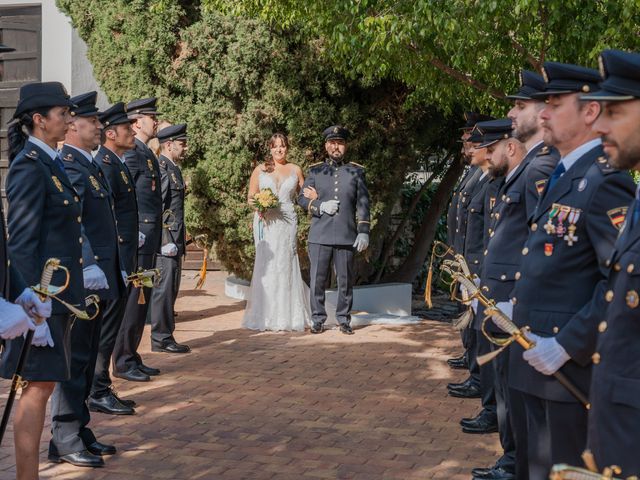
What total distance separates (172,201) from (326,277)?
8.44 ft

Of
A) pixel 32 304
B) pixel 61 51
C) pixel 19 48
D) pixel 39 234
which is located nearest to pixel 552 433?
pixel 32 304

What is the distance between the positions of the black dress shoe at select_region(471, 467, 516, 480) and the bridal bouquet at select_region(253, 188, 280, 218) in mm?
6126

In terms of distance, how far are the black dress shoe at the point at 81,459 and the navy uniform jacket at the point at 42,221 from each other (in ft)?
3.46

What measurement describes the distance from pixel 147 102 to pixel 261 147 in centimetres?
340

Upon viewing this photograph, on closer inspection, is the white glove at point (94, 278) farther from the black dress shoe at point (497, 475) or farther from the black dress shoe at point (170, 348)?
the black dress shoe at point (170, 348)

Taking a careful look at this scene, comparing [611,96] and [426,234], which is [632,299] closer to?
[611,96]

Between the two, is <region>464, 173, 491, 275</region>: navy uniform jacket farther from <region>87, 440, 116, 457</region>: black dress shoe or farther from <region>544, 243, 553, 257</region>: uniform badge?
<region>544, 243, 553, 257</region>: uniform badge

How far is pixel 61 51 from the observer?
16406 millimetres

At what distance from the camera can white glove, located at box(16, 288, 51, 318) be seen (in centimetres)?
472

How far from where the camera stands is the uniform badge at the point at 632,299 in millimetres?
2988

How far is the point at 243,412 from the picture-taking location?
7.38 m

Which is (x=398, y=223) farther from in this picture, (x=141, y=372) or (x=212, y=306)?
(x=141, y=372)

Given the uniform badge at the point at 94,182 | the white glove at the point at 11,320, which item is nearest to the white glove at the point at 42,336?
the white glove at the point at 11,320

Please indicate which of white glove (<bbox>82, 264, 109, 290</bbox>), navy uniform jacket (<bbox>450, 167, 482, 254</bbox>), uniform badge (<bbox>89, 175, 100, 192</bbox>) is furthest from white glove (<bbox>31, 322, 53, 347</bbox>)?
navy uniform jacket (<bbox>450, 167, 482, 254</bbox>)
